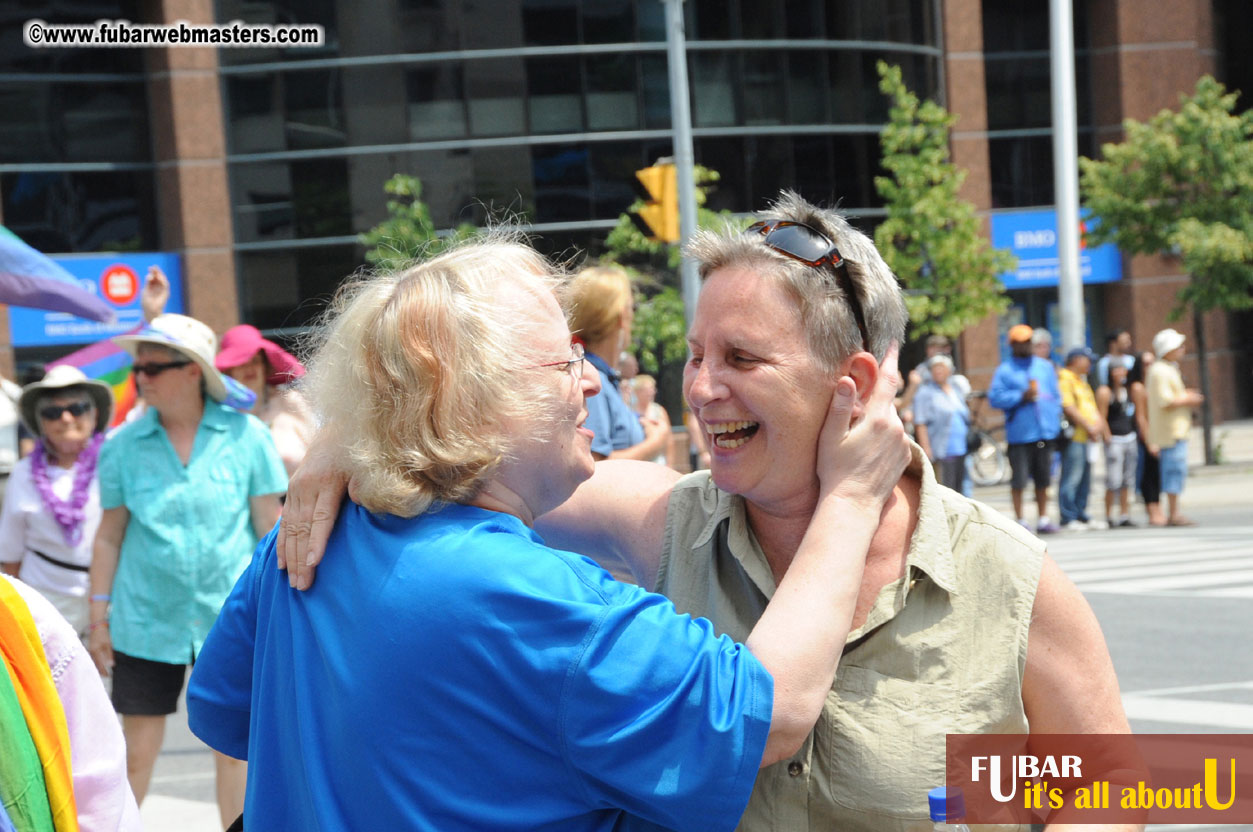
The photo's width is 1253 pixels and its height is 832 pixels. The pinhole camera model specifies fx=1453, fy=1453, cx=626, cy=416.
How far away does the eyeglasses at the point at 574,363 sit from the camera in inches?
88.3

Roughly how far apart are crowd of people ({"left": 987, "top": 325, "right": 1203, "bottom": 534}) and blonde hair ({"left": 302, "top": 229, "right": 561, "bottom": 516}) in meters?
12.8

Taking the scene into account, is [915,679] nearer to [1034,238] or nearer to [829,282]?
[829,282]

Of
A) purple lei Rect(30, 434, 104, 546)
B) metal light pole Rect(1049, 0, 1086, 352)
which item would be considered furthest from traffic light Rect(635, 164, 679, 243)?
purple lei Rect(30, 434, 104, 546)

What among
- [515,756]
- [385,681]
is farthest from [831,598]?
[385,681]

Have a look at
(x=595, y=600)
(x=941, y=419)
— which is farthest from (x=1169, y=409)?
(x=595, y=600)

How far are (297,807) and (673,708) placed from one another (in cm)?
60

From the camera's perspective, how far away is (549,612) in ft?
6.39

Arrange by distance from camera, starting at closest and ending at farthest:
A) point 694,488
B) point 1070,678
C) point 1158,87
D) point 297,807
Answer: point 297,807 < point 1070,678 < point 694,488 < point 1158,87

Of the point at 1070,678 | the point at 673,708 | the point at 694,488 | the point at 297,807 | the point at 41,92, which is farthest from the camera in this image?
the point at 41,92

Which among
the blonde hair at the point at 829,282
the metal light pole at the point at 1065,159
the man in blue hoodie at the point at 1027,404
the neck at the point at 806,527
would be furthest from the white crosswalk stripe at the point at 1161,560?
the blonde hair at the point at 829,282

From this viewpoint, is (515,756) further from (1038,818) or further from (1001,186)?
(1001,186)

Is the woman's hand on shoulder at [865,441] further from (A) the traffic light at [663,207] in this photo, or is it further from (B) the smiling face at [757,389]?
(A) the traffic light at [663,207]

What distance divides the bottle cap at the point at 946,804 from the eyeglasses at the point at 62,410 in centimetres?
592

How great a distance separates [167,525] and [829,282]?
388cm
